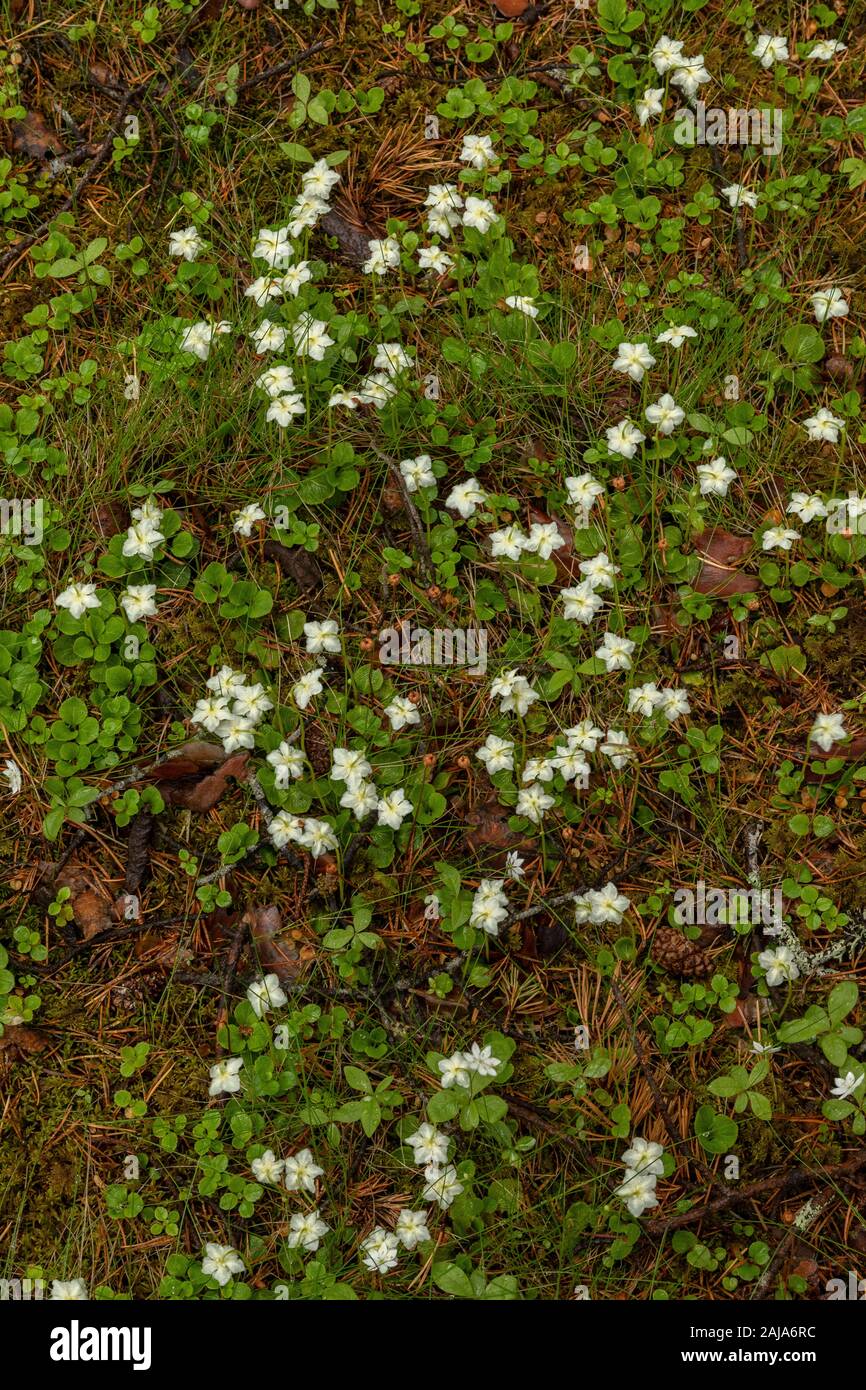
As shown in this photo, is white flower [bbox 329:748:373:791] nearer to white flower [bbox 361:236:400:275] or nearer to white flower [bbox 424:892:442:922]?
white flower [bbox 424:892:442:922]

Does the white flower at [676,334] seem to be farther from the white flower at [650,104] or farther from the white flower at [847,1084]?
the white flower at [847,1084]

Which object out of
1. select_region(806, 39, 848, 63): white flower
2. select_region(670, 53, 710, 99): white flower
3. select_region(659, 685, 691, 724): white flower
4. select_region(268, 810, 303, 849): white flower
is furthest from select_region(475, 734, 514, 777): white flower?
select_region(806, 39, 848, 63): white flower

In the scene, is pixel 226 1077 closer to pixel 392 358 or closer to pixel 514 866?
pixel 514 866

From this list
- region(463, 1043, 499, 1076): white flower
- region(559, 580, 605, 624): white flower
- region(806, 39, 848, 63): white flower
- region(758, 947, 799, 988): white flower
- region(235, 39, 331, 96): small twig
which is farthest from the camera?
region(235, 39, 331, 96): small twig

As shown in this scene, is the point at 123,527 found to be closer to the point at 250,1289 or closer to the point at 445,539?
the point at 445,539

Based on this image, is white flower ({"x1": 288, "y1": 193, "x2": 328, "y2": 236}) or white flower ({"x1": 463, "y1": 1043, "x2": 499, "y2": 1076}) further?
white flower ({"x1": 288, "y1": 193, "x2": 328, "y2": 236})

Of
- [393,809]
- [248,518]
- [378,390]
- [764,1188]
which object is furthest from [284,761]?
[764,1188]

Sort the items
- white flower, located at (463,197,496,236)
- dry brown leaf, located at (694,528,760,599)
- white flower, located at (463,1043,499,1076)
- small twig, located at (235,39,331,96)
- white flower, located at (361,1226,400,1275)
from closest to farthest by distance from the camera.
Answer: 1. white flower, located at (361,1226,400,1275)
2. white flower, located at (463,1043,499,1076)
3. dry brown leaf, located at (694,528,760,599)
4. white flower, located at (463,197,496,236)
5. small twig, located at (235,39,331,96)
